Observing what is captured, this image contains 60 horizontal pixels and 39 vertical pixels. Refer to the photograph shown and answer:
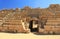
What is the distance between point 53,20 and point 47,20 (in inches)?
35.5

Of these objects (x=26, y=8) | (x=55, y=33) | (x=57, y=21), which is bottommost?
(x=55, y=33)

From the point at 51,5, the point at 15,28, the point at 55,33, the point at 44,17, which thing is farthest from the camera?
the point at 51,5

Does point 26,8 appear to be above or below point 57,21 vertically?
above

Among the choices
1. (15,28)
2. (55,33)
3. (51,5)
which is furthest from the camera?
(51,5)

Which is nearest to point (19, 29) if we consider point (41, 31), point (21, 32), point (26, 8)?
point (21, 32)

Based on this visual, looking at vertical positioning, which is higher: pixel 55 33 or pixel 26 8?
pixel 26 8

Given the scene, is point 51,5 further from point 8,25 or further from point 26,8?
point 8,25

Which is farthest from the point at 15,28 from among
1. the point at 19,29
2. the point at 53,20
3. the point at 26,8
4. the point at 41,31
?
the point at 26,8

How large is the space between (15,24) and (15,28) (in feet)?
2.43

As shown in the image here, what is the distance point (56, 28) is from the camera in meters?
21.6

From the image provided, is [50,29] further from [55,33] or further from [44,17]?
[44,17]

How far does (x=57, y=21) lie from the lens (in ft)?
74.4

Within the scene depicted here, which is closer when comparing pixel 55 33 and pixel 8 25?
pixel 55 33

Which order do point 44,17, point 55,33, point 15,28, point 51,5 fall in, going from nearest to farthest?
point 55,33 → point 15,28 → point 44,17 → point 51,5
